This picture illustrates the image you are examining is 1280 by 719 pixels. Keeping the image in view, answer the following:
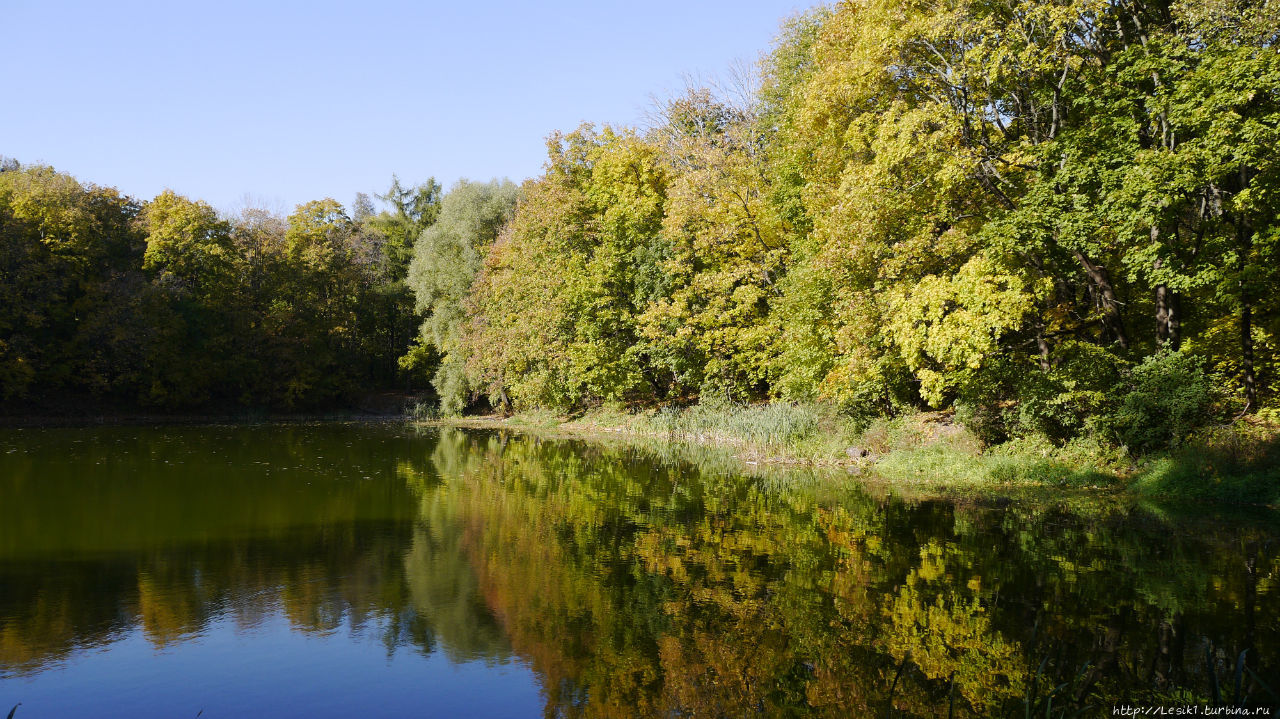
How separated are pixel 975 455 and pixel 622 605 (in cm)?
1224

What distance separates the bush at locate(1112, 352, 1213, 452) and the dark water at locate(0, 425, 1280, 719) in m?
2.69

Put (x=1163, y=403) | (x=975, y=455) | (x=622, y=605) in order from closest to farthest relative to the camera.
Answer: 1. (x=622, y=605)
2. (x=1163, y=403)
3. (x=975, y=455)

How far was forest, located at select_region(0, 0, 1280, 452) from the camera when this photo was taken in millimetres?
15484

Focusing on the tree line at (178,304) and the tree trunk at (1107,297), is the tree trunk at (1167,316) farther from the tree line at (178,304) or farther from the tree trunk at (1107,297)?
the tree line at (178,304)

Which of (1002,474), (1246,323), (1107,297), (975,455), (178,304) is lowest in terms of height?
(1002,474)

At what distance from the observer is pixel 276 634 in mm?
7867

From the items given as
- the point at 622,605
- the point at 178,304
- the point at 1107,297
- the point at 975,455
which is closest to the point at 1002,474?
the point at 975,455

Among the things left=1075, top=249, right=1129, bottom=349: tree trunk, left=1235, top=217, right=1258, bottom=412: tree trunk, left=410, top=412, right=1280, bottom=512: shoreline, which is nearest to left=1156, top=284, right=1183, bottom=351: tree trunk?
left=1075, top=249, right=1129, bottom=349: tree trunk

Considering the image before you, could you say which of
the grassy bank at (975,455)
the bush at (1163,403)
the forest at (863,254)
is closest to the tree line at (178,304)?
the forest at (863,254)

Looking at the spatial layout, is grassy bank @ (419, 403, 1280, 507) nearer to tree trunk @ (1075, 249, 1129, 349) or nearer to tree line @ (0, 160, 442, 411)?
tree trunk @ (1075, 249, 1129, 349)

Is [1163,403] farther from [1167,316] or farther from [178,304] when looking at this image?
[178,304]

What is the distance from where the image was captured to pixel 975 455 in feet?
59.2

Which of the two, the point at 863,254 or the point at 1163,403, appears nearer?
the point at 1163,403

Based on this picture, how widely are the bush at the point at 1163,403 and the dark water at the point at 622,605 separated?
8.82 ft
